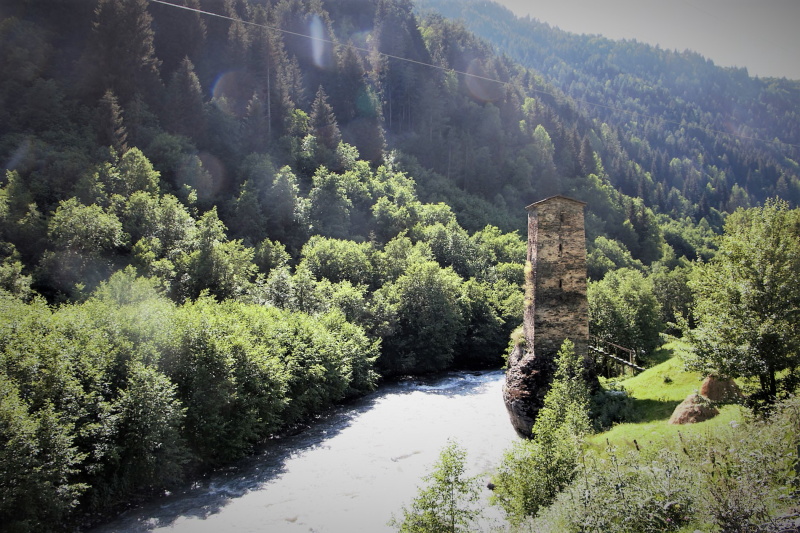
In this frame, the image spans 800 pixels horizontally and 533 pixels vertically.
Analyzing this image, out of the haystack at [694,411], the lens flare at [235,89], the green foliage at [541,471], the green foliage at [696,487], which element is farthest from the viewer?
the lens flare at [235,89]

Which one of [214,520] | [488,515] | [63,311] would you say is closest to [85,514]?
[214,520]

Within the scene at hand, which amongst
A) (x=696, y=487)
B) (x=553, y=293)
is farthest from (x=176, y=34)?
(x=696, y=487)

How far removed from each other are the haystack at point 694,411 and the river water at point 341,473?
319 inches

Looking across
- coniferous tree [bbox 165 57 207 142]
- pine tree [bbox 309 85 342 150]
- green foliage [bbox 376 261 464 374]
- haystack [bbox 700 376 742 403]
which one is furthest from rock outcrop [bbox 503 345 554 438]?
pine tree [bbox 309 85 342 150]

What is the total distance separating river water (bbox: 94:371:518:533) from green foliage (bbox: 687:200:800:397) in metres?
10.0

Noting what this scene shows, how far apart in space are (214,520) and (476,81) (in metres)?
111

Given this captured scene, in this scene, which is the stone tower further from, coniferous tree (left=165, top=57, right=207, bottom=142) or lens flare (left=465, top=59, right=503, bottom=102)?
lens flare (left=465, top=59, right=503, bottom=102)

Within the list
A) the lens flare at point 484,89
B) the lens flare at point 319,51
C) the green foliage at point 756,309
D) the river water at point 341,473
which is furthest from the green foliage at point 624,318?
the lens flare at point 484,89

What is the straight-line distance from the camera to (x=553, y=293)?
1082 inches

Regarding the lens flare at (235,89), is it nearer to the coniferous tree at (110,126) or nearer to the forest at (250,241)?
the forest at (250,241)

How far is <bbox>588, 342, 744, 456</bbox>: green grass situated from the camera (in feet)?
59.1

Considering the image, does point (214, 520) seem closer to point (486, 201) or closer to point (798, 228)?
point (798, 228)

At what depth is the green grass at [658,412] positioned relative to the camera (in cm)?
1800

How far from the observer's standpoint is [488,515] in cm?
2166
